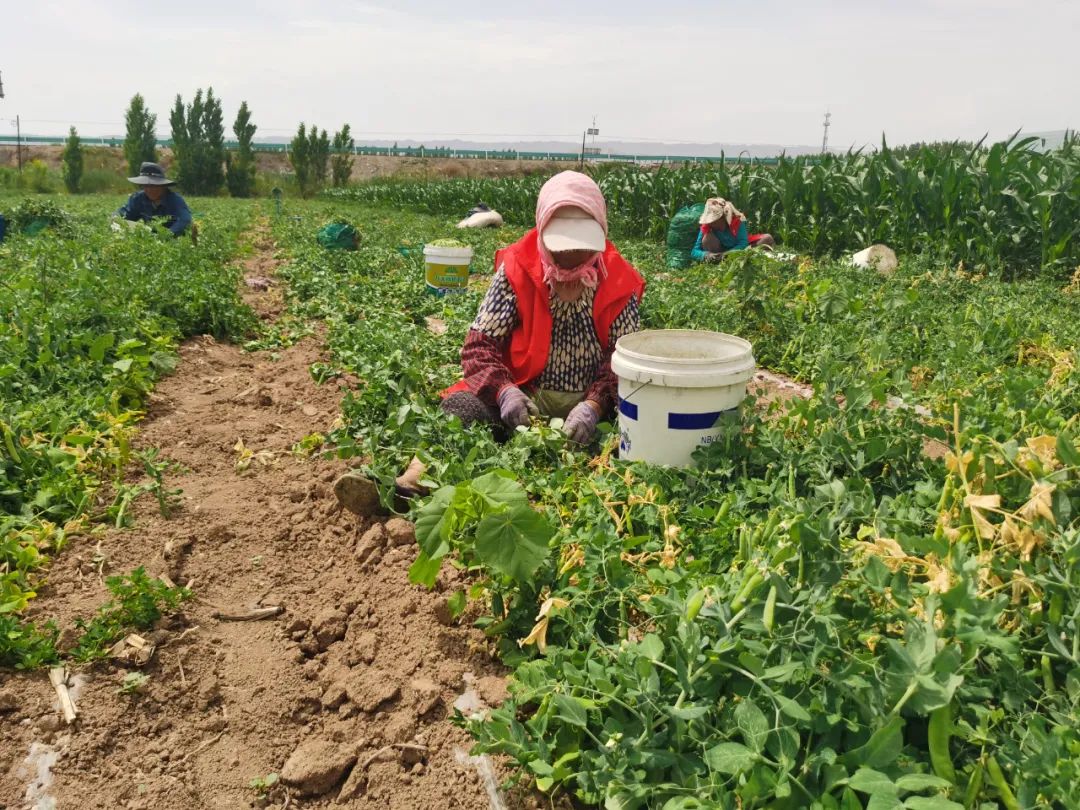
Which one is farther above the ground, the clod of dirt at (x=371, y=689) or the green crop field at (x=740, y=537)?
the green crop field at (x=740, y=537)

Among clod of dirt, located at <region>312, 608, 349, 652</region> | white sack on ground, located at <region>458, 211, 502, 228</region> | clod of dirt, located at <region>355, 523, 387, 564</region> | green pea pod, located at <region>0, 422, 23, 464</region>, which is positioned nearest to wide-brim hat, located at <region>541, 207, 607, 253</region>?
clod of dirt, located at <region>355, 523, 387, 564</region>

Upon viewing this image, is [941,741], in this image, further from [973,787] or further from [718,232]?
[718,232]

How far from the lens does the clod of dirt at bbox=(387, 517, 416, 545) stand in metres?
2.77

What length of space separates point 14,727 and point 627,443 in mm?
2034

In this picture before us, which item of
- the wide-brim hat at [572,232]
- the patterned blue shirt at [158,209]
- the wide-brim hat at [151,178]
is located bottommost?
the wide-brim hat at [572,232]

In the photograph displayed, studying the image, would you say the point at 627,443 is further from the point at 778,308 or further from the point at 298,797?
the point at 778,308

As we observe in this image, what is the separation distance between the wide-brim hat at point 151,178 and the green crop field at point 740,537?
269 centimetres

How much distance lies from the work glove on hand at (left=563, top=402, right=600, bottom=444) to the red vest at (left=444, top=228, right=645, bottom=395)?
0.33m

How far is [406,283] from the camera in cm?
738

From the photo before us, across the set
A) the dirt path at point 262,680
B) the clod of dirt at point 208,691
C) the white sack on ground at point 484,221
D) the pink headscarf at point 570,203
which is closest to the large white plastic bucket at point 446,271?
the pink headscarf at point 570,203

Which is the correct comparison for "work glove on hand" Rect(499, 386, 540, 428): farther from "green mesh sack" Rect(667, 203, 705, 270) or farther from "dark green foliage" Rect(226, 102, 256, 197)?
"dark green foliage" Rect(226, 102, 256, 197)

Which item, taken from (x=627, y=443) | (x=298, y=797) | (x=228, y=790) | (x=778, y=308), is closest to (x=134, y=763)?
(x=228, y=790)

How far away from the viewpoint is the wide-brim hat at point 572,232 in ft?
10.2

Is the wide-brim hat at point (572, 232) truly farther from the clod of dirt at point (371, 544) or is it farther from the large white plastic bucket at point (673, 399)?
the clod of dirt at point (371, 544)
